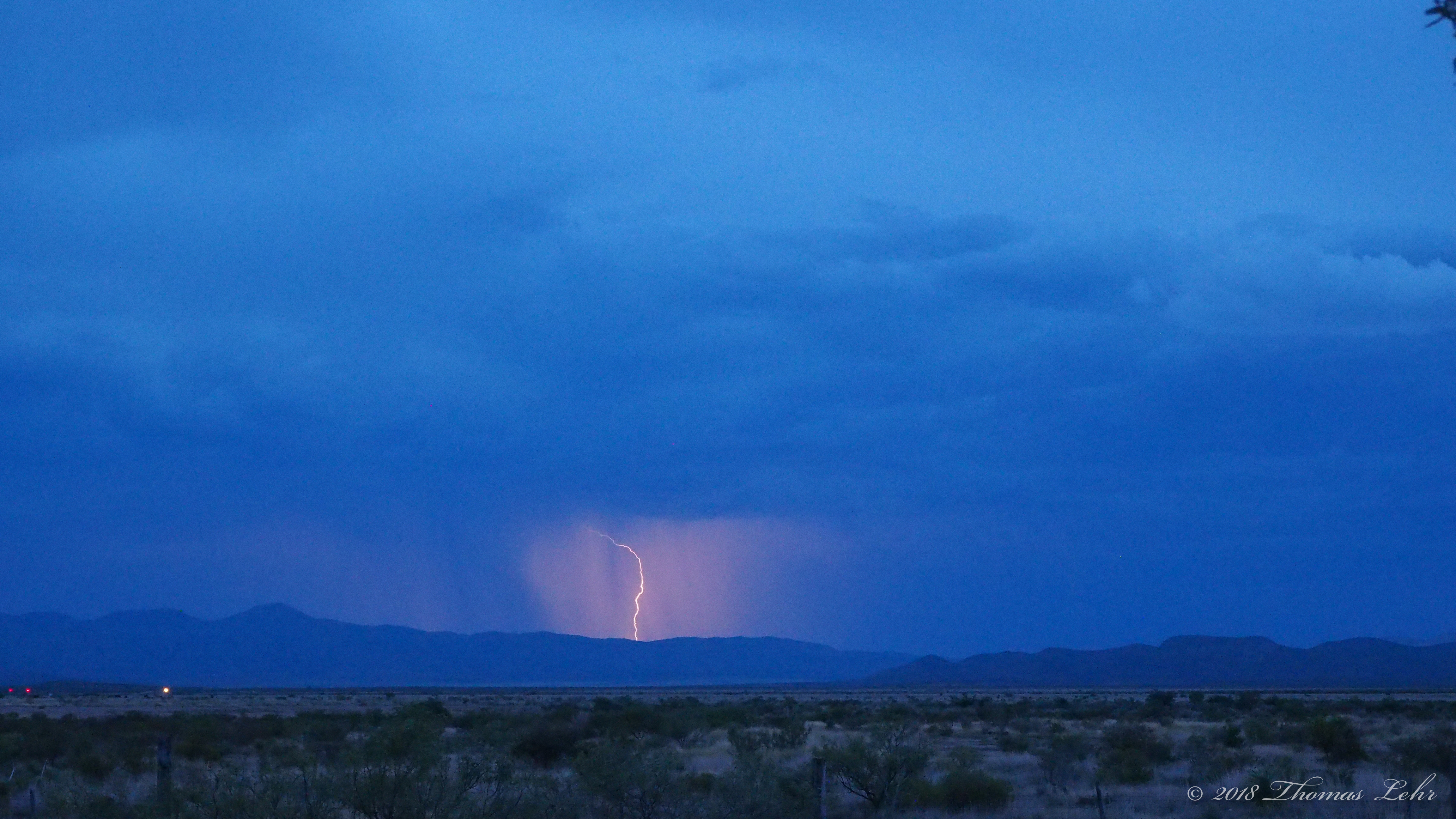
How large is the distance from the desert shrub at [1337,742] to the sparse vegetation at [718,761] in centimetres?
7

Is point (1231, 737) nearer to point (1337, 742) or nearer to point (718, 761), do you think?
point (1337, 742)

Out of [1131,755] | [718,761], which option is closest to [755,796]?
[1131,755]

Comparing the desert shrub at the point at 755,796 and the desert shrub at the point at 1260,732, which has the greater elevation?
the desert shrub at the point at 755,796

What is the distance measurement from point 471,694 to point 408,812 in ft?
361

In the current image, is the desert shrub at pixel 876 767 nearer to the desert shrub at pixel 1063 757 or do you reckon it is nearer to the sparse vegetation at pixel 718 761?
the sparse vegetation at pixel 718 761

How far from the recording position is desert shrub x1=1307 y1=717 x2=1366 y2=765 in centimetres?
3259

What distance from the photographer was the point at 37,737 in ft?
142

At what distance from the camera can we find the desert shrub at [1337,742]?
107 ft

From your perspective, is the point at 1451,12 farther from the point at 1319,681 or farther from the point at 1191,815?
the point at 1319,681

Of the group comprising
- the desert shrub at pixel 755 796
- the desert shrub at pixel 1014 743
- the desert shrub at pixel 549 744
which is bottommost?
the desert shrub at pixel 1014 743

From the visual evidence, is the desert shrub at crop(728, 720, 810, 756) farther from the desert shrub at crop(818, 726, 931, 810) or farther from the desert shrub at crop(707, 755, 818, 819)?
the desert shrub at crop(707, 755, 818, 819)

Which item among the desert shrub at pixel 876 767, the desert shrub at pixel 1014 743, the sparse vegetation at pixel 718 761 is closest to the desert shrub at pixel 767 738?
the sparse vegetation at pixel 718 761

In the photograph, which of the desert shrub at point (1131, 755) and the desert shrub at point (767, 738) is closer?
the desert shrub at point (1131, 755)

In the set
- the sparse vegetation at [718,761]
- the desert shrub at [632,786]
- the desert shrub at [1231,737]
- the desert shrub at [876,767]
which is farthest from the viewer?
the desert shrub at [1231,737]
